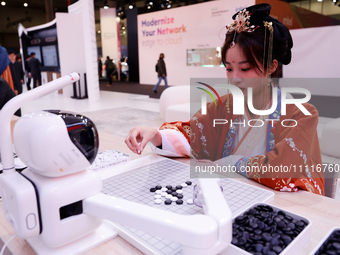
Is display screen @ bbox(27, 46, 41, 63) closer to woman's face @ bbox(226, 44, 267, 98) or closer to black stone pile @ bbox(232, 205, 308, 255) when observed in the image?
woman's face @ bbox(226, 44, 267, 98)

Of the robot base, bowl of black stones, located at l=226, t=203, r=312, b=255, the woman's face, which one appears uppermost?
the woman's face

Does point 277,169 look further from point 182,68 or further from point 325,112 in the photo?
point 182,68

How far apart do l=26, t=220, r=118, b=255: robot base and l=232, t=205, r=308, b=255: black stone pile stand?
0.94ft

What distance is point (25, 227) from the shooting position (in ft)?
1.75

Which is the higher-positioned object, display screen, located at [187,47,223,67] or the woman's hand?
display screen, located at [187,47,223,67]

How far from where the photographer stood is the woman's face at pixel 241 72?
41.5 inches

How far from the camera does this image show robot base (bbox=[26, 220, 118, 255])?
582mm

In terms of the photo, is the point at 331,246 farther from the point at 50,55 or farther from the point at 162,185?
the point at 50,55

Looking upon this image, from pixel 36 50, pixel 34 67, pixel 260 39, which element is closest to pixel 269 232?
pixel 260 39

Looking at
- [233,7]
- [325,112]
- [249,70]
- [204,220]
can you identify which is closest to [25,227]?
[204,220]

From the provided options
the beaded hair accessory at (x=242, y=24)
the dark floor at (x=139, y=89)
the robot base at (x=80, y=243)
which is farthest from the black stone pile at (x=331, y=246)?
the dark floor at (x=139, y=89)

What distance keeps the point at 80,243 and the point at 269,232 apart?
1.34 feet

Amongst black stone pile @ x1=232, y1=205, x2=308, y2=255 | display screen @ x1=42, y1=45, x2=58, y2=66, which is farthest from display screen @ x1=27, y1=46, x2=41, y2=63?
black stone pile @ x1=232, y1=205, x2=308, y2=255

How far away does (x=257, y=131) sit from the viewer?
113 centimetres
